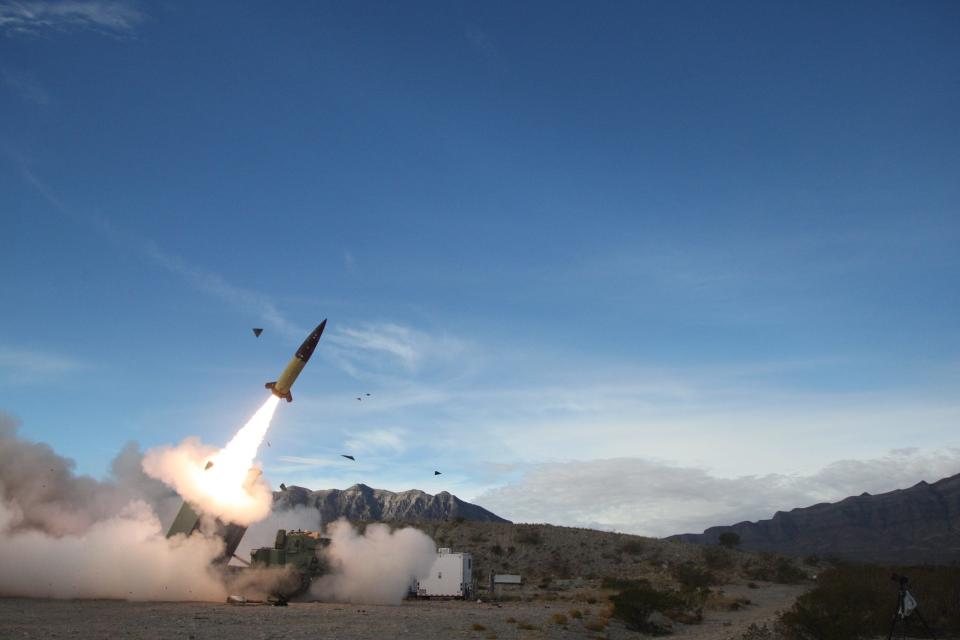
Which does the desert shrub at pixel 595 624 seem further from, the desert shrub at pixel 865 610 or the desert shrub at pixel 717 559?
the desert shrub at pixel 717 559

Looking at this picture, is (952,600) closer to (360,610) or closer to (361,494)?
(360,610)

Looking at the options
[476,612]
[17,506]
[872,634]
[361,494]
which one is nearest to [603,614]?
[476,612]

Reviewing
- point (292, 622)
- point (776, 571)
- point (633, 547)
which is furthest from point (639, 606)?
point (776, 571)

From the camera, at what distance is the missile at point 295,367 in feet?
117

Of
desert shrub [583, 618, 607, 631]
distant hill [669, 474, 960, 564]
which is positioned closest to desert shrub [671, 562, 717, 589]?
desert shrub [583, 618, 607, 631]

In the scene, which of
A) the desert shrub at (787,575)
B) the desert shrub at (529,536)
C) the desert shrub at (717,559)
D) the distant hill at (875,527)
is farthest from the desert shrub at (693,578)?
the distant hill at (875,527)

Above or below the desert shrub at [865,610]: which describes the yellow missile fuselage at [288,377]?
above

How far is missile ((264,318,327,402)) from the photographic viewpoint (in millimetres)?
35750

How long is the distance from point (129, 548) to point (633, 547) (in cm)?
5255

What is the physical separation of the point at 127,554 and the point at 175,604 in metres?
4.61

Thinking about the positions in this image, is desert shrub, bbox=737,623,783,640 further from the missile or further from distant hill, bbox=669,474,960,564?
distant hill, bbox=669,474,960,564

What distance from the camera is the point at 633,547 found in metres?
74.7

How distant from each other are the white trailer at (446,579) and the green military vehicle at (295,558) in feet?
22.4

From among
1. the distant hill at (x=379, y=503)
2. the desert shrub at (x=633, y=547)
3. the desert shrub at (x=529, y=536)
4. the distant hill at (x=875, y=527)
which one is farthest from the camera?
the distant hill at (x=379, y=503)
